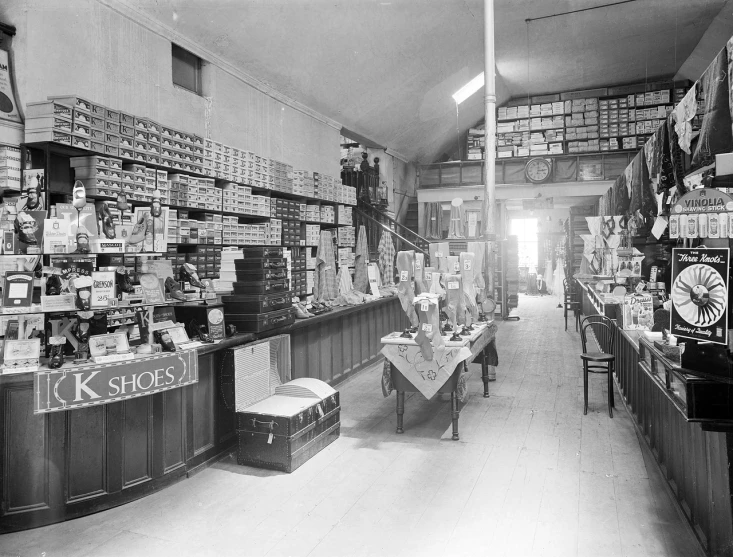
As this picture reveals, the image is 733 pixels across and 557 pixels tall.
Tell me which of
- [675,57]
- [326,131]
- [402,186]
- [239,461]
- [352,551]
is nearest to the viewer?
[352,551]

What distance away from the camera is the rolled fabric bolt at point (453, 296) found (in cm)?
519

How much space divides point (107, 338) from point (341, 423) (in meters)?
2.42

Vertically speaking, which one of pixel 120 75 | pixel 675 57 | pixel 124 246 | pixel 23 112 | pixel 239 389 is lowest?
pixel 239 389

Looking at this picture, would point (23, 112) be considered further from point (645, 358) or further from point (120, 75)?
point (645, 358)

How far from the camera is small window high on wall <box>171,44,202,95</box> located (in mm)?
5445

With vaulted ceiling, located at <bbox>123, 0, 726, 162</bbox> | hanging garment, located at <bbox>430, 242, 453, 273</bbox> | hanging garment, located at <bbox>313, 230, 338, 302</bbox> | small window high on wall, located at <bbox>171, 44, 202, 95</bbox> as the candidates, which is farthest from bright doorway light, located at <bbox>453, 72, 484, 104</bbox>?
small window high on wall, located at <bbox>171, 44, 202, 95</bbox>

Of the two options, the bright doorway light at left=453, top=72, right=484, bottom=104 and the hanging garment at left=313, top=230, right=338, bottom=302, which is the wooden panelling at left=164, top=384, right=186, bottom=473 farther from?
the bright doorway light at left=453, top=72, right=484, bottom=104

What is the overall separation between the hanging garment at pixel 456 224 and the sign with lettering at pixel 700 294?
442 inches

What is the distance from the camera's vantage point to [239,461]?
414cm

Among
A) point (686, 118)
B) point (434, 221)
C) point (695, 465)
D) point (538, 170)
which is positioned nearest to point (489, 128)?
point (686, 118)

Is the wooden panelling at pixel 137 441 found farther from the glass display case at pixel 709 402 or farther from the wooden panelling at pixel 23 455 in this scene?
the glass display case at pixel 709 402

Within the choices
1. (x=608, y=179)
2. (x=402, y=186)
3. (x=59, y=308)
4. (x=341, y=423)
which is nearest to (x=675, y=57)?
(x=608, y=179)

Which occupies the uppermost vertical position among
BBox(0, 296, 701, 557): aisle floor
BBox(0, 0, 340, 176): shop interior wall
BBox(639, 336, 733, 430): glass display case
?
BBox(0, 0, 340, 176): shop interior wall

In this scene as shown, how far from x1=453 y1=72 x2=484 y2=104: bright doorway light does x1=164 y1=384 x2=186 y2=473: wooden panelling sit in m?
9.62
